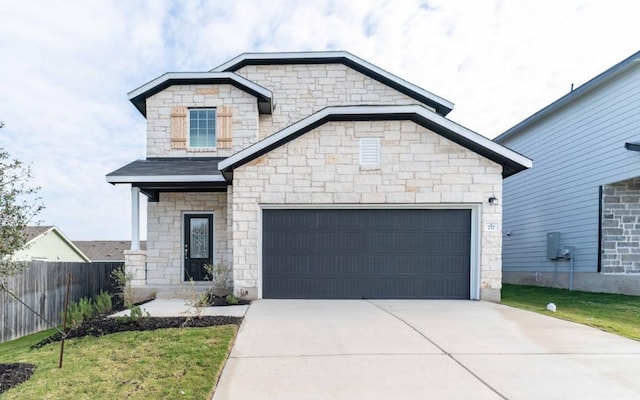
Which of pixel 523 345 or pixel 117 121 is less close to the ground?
pixel 117 121

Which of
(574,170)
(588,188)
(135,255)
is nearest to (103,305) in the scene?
(135,255)

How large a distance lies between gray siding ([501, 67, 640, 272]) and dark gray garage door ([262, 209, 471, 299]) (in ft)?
19.3

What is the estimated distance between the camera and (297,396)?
3.52 m

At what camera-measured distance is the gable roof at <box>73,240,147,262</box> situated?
31.0 meters

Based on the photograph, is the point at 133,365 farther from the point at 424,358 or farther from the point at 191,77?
the point at 191,77

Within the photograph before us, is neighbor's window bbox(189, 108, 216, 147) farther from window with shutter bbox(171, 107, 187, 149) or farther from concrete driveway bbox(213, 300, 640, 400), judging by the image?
concrete driveway bbox(213, 300, 640, 400)

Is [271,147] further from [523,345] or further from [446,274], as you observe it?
[523,345]

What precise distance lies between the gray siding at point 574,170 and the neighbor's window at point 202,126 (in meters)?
12.2

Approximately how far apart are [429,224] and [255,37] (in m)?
9.53

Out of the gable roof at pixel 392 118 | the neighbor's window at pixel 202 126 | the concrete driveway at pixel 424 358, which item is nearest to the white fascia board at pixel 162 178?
the gable roof at pixel 392 118

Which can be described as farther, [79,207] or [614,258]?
[79,207]

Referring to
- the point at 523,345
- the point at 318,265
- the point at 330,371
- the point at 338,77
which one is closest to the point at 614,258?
the point at 523,345

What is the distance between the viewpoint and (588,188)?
11719 mm

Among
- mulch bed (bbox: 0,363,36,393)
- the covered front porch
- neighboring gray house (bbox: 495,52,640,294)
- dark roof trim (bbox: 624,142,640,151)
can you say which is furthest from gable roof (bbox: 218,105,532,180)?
mulch bed (bbox: 0,363,36,393)
